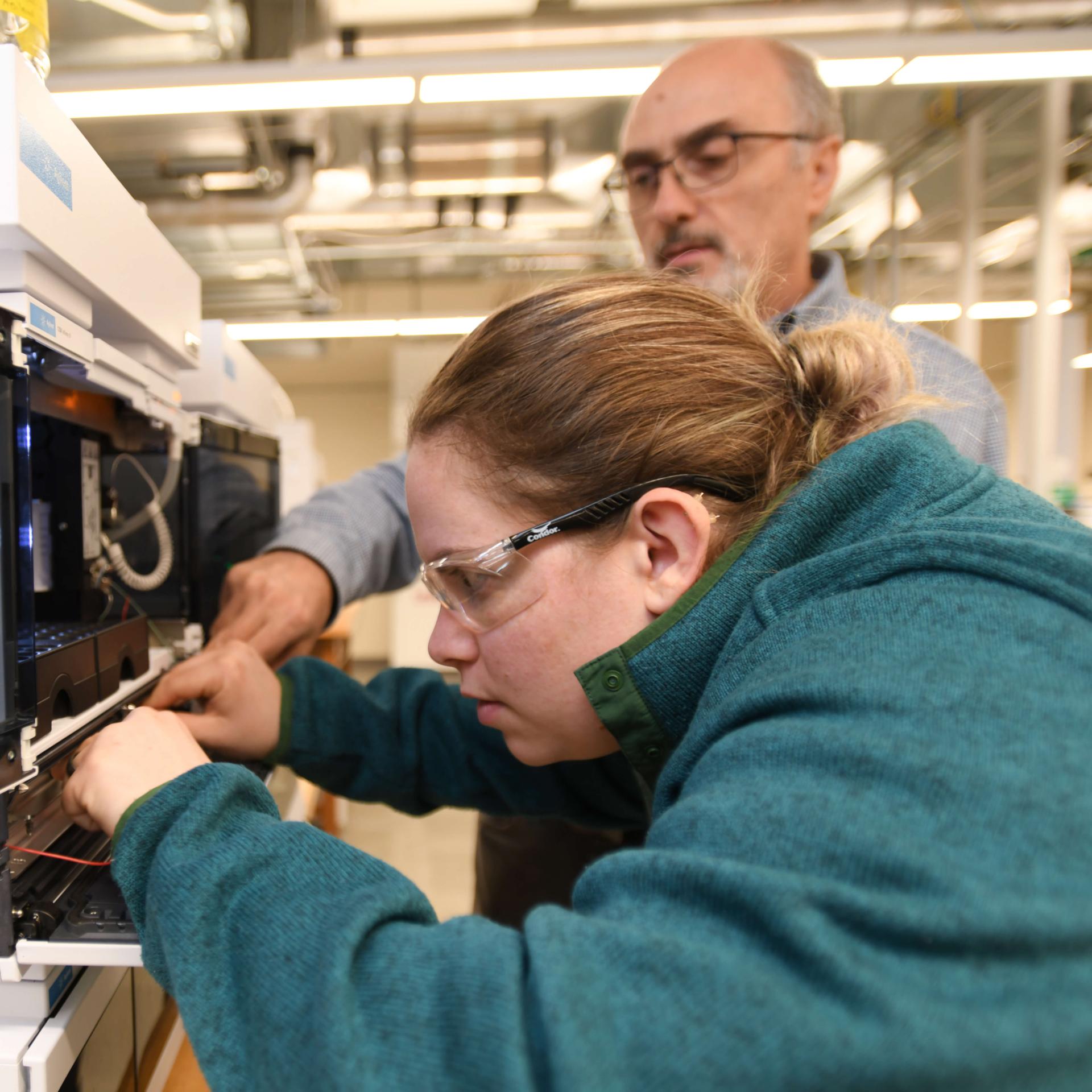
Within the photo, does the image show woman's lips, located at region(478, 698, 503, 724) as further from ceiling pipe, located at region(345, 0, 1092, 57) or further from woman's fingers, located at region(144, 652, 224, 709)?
ceiling pipe, located at region(345, 0, 1092, 57)

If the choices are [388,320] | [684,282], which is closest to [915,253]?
[388,320]

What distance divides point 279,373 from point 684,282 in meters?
5.81

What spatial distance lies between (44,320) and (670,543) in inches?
20.5

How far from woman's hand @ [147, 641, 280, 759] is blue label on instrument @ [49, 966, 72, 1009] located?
0.81 feet

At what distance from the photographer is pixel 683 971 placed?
0.35m

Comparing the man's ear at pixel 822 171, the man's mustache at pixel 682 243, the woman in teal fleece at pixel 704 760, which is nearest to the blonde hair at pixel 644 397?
the woman in teal fleece at pixel 704 760

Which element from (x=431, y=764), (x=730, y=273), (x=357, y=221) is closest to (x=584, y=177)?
(x=357, y=221)

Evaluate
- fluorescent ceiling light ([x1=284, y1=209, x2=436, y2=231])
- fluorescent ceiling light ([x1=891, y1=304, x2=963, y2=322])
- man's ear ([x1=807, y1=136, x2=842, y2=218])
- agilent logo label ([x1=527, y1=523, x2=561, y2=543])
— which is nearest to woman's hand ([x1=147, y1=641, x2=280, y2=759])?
agilent logo label ([x1=527, y1=523, x2=561, y2=543])

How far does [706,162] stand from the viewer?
1.21 meters

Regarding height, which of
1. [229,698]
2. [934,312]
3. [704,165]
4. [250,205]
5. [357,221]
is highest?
[357,221]

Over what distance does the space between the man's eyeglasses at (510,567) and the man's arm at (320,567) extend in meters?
0.43

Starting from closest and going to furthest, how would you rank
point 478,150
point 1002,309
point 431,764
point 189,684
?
point 189,684, point 431,764, point 478,150, point 1002,309

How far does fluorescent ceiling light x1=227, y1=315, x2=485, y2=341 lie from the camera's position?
3922mm

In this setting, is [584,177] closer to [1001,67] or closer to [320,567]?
[1001,67]
